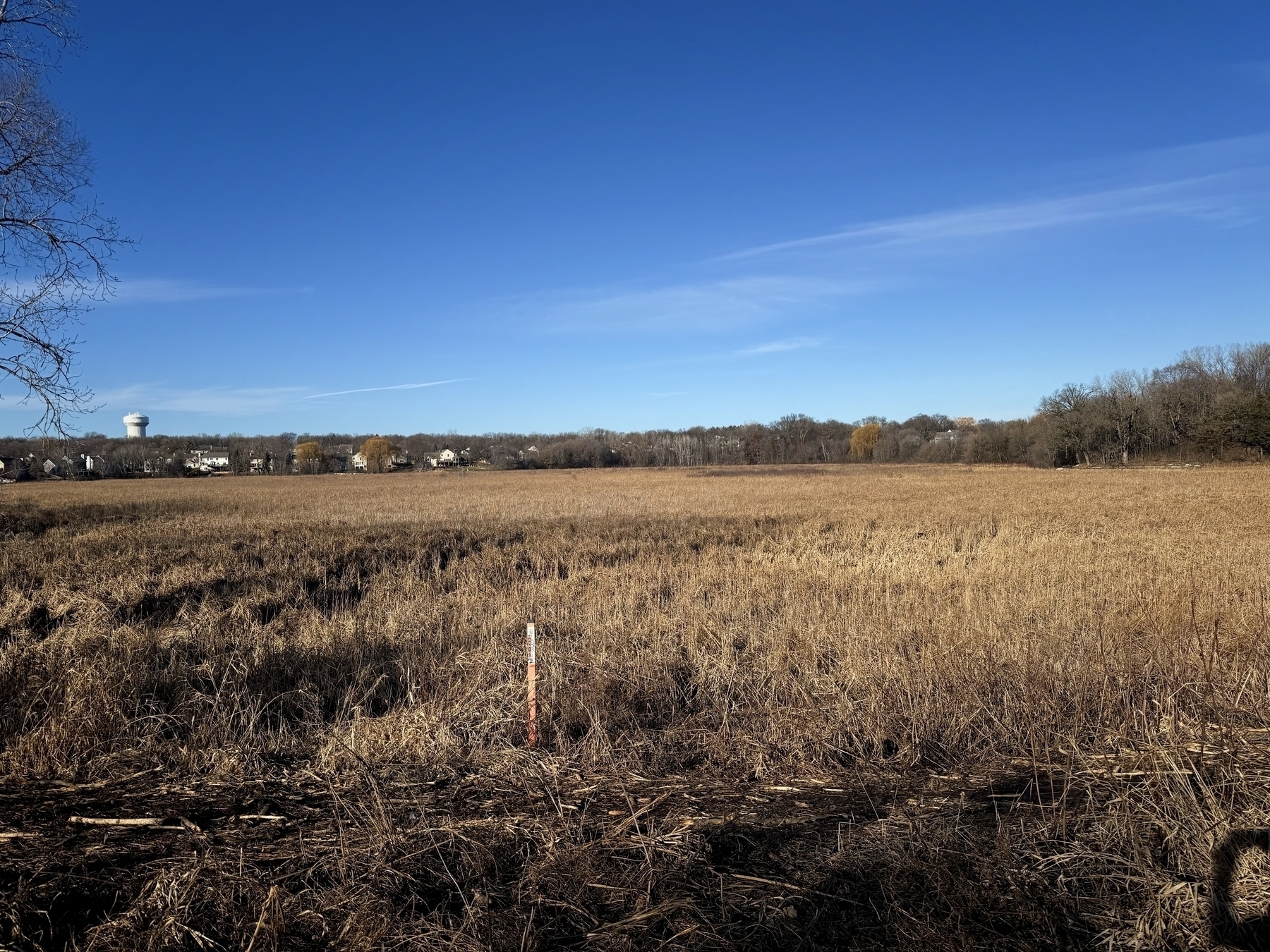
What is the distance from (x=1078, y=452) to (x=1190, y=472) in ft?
96.3

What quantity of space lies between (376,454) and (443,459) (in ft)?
101

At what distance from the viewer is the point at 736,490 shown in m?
50.0

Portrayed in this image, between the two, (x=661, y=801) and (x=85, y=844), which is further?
(x=661, y=801)

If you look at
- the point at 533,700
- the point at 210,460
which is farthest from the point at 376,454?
the point at 533,700

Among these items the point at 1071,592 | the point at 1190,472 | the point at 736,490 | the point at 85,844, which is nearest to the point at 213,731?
the point at 85,844

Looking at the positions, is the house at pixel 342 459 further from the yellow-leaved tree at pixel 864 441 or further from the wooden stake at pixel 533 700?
the wooden stake at pixel 533 700

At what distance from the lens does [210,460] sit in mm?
148125

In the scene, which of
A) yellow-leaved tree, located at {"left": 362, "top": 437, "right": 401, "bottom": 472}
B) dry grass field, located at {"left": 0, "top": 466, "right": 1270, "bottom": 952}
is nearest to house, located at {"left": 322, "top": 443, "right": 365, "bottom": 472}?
yellow-leaved tree, located at {"left": 362, "top": 437, "right": 401, "bottom": 472}

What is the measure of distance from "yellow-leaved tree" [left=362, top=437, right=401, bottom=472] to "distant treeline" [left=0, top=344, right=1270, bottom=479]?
6.70 metres

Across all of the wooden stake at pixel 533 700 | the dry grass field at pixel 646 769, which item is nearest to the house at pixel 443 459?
the dry grass field at pixel 646 769

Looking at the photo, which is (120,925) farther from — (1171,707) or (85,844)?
(1171,707)

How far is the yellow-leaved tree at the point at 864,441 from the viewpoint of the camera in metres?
159

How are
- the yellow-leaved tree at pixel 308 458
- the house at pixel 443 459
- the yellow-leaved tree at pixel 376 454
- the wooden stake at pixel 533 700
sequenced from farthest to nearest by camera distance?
the house at pixel 443 459
the yellow-leaved tree at pixel 376 454
the yellow-leaved tree at pixel 308 458
the wooden stake at pixel 533 700

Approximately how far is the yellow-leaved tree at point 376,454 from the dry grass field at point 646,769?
132658 millimetres
